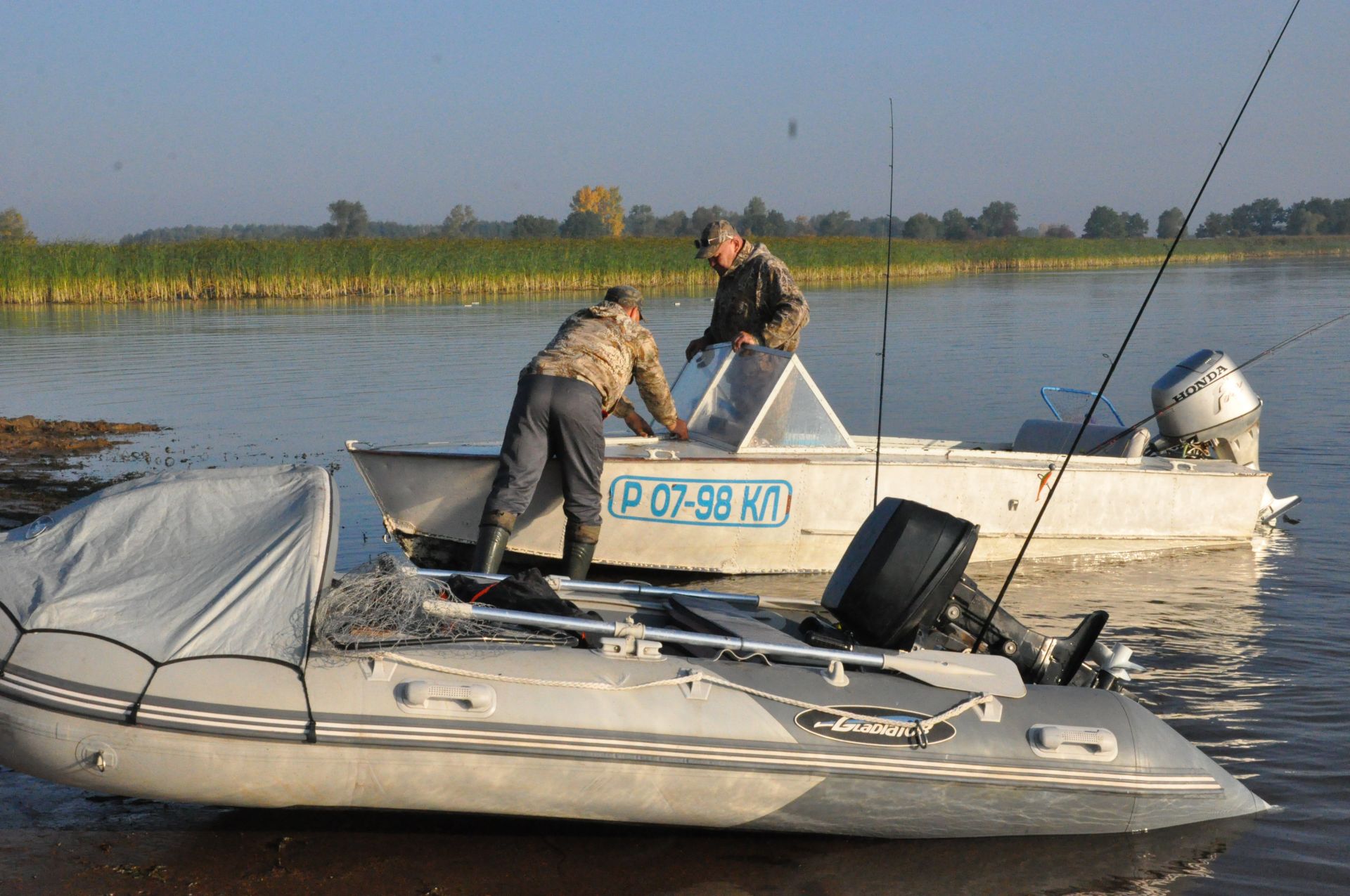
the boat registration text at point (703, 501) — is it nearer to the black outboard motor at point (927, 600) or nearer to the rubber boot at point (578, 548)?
the rubber boot at point (578, 548)

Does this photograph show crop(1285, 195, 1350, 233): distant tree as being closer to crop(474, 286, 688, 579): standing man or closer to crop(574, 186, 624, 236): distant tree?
crop(574, 186, 624, 236): distant tree

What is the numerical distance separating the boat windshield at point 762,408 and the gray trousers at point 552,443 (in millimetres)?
1197

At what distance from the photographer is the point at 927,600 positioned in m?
4.41

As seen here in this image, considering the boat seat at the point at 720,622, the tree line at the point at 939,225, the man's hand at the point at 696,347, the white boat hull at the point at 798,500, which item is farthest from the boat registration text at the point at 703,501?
the tree line at the point at 939,225

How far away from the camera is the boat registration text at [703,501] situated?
6988 millimetres

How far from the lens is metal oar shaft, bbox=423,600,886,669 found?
4168 mm

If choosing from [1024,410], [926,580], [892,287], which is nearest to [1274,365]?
[1024,410]

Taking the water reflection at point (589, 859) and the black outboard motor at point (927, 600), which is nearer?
the water reflection at point (589, 859)

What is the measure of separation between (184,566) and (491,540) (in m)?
2.24

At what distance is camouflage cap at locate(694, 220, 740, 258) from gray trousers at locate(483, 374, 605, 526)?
189 centimetres

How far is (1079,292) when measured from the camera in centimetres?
3700

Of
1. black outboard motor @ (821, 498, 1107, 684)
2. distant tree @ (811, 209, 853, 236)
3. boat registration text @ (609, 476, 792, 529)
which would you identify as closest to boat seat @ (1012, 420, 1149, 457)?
boat registration text @ (609, 476, 792, 529)

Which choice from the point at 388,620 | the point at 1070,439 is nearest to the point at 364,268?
the point at 1070,439

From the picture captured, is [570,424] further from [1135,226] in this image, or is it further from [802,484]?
[1135,226]
